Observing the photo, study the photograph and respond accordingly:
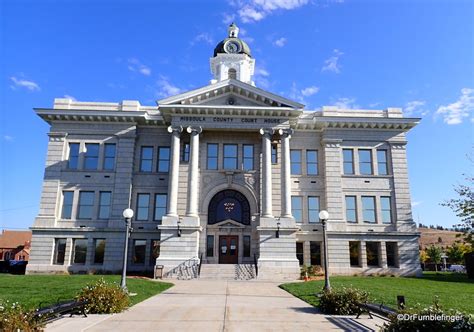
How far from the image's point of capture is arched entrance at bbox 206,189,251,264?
2958 centimetres

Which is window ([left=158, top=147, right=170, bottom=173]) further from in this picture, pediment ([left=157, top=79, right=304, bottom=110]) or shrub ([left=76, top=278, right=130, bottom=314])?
shrub ([left=76, top=278, right=130, bottom=314])

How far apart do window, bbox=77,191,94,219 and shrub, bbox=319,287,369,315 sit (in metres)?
23.9

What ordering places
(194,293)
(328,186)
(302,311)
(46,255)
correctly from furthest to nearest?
(328,186), (46,255), (194,293), (302,311)

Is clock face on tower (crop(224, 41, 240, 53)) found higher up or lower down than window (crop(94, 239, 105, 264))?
higher up

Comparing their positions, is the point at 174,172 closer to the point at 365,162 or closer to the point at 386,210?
the point at 365,162

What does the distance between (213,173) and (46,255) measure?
14.9 meters

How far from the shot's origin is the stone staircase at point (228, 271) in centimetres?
2620

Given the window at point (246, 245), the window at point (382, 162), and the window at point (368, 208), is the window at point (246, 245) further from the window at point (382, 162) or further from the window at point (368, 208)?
the window at point (382, 162)

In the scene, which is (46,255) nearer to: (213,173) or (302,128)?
(213,173)

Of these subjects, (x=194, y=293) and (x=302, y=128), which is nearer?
(x=194, y=293)

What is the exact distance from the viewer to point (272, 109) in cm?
2973

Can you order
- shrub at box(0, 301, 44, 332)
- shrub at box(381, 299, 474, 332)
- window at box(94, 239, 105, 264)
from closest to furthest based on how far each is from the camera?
shrub at box(381, 299, 474, 332)
shrub at box(0, 301, 44, 332)
window at box(94, 239, 105, 264)

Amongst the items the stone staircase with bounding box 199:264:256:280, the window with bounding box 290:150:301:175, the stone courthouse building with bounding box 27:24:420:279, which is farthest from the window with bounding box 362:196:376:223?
the stone staircase with bounding box 199:264:256:280

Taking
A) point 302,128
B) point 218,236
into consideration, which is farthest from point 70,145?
point 302,128
